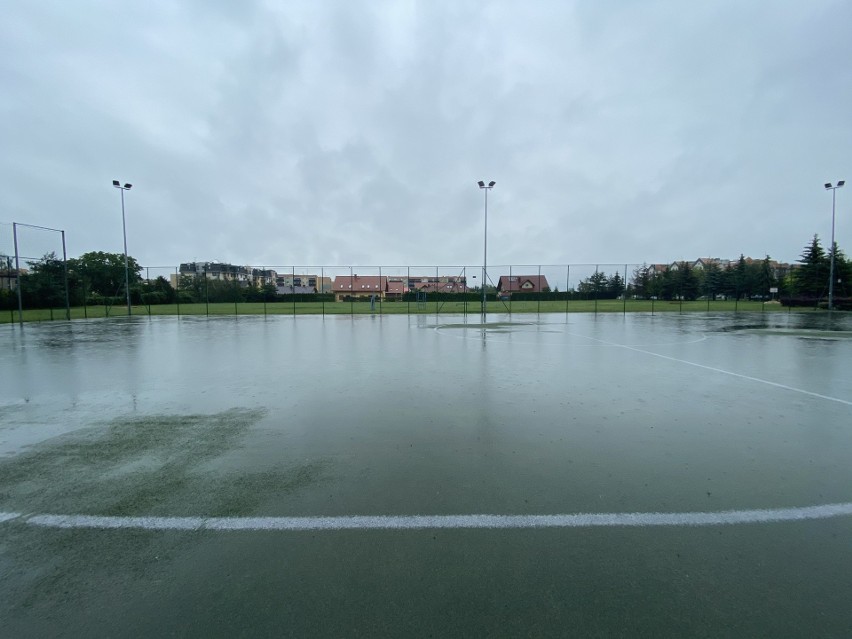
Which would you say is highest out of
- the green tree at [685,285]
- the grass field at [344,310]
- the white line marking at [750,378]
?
the green tree at [685,285]

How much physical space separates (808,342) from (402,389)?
47.9 feet

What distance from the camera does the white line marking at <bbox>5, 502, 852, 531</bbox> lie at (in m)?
3.10

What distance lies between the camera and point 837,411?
602 cm

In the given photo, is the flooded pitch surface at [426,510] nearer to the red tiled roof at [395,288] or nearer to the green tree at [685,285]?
the red tiled roof at [395,288]

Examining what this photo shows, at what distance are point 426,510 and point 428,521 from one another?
0.51 feet

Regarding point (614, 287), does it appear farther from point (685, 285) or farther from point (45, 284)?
point (45, 284)

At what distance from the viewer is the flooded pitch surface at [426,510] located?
2309mm

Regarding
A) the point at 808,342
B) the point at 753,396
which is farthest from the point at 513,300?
the point at 753,396

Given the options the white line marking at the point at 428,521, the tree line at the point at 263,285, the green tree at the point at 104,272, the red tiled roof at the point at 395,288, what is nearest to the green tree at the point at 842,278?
the tree line at the point at 263,285

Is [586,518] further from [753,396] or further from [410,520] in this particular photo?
[753,396]

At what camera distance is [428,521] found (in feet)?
10.4

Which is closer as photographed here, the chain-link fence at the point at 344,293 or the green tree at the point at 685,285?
the chain-link fence at the point at 344,293

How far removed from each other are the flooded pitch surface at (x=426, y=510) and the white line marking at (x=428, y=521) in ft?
0.06

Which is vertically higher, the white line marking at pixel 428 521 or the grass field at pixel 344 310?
the grass field at pixel 344 310
